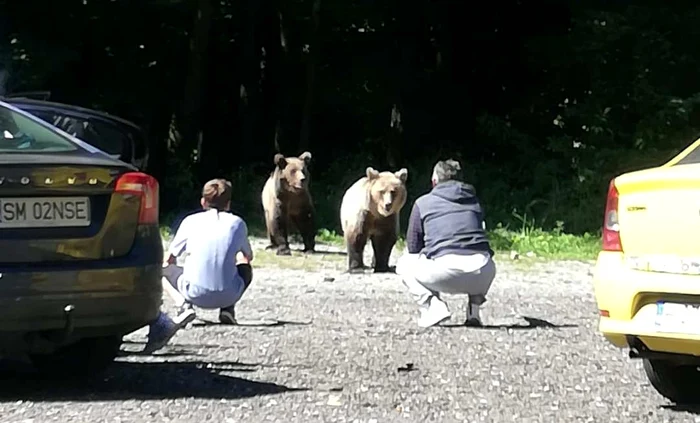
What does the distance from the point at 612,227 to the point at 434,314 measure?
11.0 feet

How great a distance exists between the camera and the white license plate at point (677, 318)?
648 centimetres

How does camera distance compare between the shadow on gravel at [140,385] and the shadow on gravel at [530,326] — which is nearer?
the shadow on gravel at [140,385]

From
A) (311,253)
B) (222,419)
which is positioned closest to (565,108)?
(311,253)

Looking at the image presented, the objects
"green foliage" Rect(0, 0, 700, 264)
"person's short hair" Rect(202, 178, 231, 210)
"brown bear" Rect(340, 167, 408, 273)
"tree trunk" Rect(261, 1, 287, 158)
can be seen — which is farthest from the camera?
"tree trunk" Rect(261, 1, 287, 158)

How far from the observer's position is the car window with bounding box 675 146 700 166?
7.71m

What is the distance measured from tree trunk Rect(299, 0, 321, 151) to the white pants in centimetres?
1668

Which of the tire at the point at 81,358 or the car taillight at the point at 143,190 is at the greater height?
the car taillight at the point at 143,190

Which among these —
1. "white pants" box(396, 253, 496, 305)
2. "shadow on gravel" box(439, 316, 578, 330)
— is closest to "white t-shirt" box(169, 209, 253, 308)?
"white pants" box(396, 253, 496, 305)

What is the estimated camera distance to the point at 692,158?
7.79 metres

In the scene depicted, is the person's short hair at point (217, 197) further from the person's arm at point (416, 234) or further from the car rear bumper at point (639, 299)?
the car rear bumper at point (639, 299)

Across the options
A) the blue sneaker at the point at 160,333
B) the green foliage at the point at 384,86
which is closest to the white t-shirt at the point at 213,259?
the blue sneaker at the point at 160,333

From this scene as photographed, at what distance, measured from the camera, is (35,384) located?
7.58 meters

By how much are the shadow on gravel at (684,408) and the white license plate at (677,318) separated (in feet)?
2.30

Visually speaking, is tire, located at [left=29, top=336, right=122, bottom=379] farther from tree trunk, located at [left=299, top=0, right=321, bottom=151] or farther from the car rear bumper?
tree trunk, located at [left=299, top=0, right=321, bottom=151]
